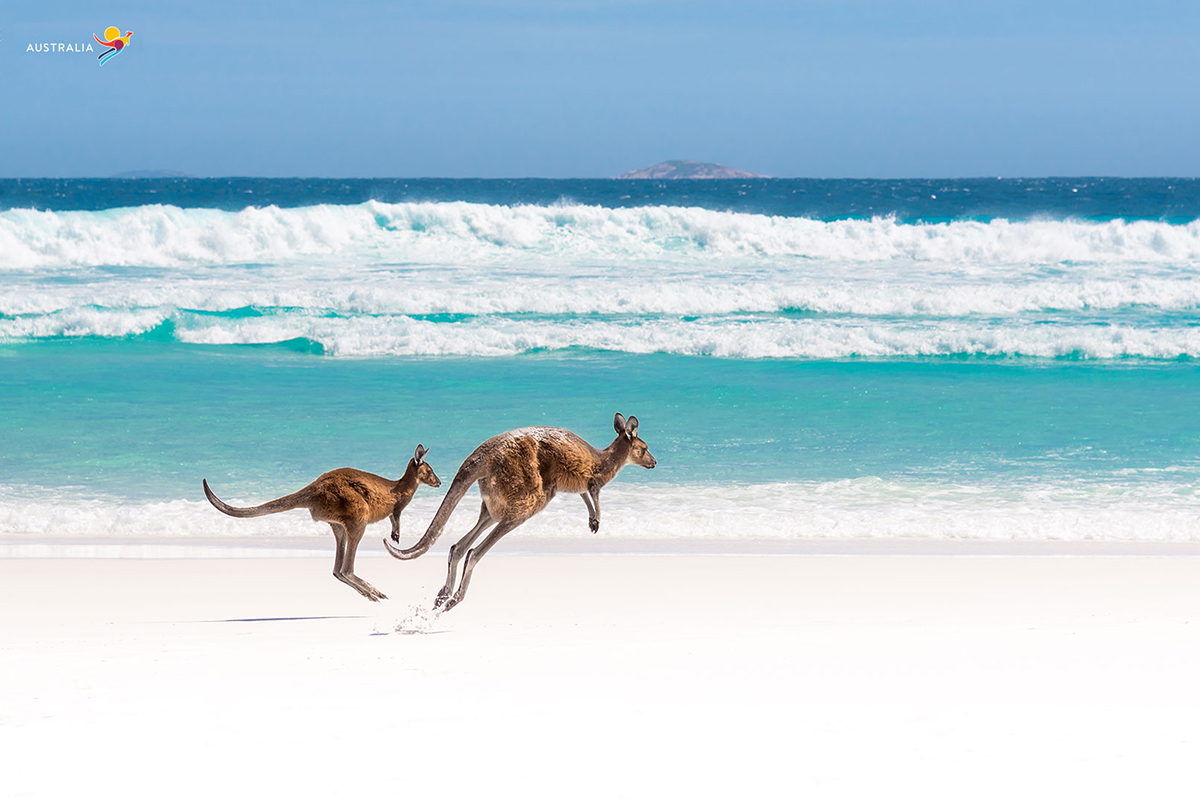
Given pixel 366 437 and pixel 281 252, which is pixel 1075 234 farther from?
pixel 366 437

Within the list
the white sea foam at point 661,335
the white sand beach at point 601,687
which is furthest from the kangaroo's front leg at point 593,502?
the white sea foam at point 661,335

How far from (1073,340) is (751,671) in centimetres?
1613

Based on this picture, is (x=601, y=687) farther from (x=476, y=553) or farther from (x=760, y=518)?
(x=760, y=518)

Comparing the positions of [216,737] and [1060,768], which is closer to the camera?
[1060,768]

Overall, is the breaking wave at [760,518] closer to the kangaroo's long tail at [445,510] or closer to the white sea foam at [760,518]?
the white sea foam at [760,518]

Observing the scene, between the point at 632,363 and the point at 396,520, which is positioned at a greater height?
the point at 396,520

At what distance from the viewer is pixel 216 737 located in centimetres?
359

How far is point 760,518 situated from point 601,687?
4752 millimetres

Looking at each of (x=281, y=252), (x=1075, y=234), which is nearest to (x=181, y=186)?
(x=281, y=252)

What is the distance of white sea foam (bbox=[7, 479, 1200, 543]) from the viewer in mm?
8469

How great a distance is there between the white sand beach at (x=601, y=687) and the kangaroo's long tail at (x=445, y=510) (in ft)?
1.45

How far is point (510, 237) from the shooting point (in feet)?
114

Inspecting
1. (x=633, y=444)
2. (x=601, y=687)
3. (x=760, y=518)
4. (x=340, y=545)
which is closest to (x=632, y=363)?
(x=760, y=518)

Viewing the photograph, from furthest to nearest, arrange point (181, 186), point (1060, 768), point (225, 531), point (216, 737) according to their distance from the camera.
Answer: point (181, 186)
point (225, 531)
point (216, 737)
point (1060, 768)
